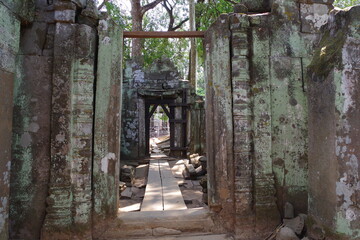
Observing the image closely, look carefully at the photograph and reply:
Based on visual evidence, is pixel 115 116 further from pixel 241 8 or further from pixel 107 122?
pixel 241 8

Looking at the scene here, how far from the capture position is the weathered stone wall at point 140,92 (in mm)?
9750

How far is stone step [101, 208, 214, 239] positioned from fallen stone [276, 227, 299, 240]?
84 centimetres

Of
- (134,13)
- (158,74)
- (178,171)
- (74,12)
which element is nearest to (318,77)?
(74,12)

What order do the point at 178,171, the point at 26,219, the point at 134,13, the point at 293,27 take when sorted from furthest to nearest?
the point at 134,13, the point at 178,171, the point at 293,27, the point at 26,219

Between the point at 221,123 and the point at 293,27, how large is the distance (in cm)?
164

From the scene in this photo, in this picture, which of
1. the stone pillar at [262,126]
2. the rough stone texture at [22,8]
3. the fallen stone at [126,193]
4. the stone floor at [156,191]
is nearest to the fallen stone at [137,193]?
the stone floor at [156,191]

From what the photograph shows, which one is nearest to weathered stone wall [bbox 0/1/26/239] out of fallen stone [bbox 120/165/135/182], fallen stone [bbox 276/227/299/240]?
fallen stone [bbox 276/227/299/240]

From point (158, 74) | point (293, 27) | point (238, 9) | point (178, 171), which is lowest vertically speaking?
point (178, 171)

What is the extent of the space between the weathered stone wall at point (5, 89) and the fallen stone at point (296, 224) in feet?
10.2

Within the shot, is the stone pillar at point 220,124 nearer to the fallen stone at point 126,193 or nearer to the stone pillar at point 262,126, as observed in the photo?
the stone pillar at point 262,126

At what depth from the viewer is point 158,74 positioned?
10273mm

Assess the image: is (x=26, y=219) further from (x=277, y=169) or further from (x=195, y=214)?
(x=277, y=169)

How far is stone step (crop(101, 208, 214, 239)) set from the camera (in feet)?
10.9

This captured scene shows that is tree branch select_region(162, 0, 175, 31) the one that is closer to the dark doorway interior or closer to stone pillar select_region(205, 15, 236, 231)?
the dark doorway interior
